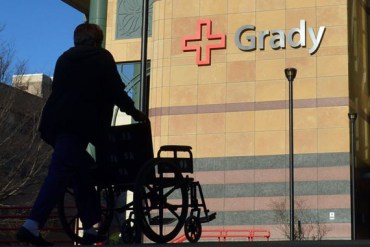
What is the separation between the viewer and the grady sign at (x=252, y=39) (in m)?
32.1

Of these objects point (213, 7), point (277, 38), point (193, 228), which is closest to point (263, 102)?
point (277, 38)

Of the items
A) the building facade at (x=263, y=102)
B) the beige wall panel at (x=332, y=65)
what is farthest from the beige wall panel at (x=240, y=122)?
the beige wall panel at (x=332, y=65)

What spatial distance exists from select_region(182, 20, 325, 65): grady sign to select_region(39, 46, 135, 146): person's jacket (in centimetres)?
2623

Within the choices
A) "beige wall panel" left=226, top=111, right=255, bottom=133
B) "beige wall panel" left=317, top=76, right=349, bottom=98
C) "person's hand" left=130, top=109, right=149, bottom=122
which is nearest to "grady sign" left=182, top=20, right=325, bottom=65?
"beige wall panel" left=317, top=76, right=349, bottom=98

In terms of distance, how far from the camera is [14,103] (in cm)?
3156

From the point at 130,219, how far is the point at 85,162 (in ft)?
6.60

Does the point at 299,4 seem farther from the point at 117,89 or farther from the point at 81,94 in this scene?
the point at 81,94

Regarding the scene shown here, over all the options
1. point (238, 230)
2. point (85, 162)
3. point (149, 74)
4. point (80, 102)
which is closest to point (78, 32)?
point (80, 102)

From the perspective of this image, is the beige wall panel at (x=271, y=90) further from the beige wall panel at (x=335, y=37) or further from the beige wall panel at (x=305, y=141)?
the beige wall panel at (x=335, y=37)

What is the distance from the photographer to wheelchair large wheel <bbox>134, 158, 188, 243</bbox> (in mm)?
6965

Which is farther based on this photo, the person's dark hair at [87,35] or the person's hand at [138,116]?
the person's hand at [138,116]

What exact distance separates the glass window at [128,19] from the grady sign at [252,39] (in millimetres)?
3675

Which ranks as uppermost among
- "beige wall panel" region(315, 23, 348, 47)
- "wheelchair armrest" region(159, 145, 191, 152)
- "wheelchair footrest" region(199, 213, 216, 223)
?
"beige wall panel" region(315, 23, 348, 47)

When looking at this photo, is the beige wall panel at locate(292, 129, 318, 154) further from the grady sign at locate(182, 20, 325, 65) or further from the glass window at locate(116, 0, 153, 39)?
the glass window at locate(116, 0, 153, 39)
